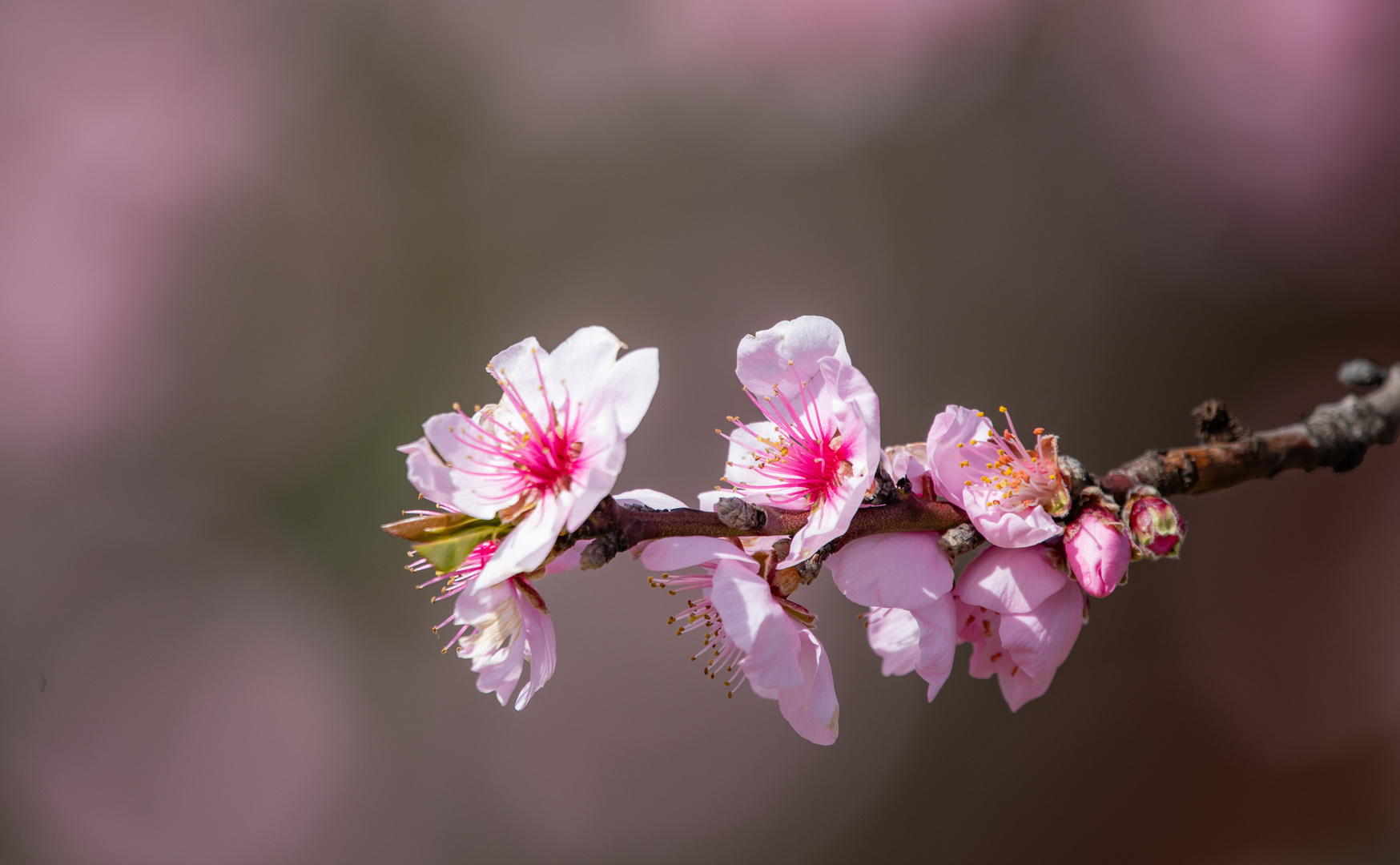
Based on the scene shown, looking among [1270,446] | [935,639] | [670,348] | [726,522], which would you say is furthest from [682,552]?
[670,348]

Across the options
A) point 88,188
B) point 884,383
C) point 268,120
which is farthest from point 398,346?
point 884,383

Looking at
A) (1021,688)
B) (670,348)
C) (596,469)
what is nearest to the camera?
(596,469)

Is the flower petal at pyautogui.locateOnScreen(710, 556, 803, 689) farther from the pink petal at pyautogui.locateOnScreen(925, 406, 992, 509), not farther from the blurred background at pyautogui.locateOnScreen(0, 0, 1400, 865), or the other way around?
the blurred background at pyautogui.locateOnScreen(0, 0, 1400, 865)

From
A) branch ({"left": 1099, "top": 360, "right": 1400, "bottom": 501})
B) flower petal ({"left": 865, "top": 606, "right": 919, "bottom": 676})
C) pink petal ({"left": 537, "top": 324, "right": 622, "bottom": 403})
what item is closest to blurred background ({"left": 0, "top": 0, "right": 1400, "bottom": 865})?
branch ({"left": 1099, "top": 360, "right": 1400, "bottom": 501})

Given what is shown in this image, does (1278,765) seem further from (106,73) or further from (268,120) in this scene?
(106,73)

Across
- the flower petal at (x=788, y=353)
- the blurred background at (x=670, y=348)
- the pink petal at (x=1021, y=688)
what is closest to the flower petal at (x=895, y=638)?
the pink petal at (x=1021, y=688)

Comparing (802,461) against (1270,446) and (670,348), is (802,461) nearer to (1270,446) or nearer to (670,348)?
(1270,446)
